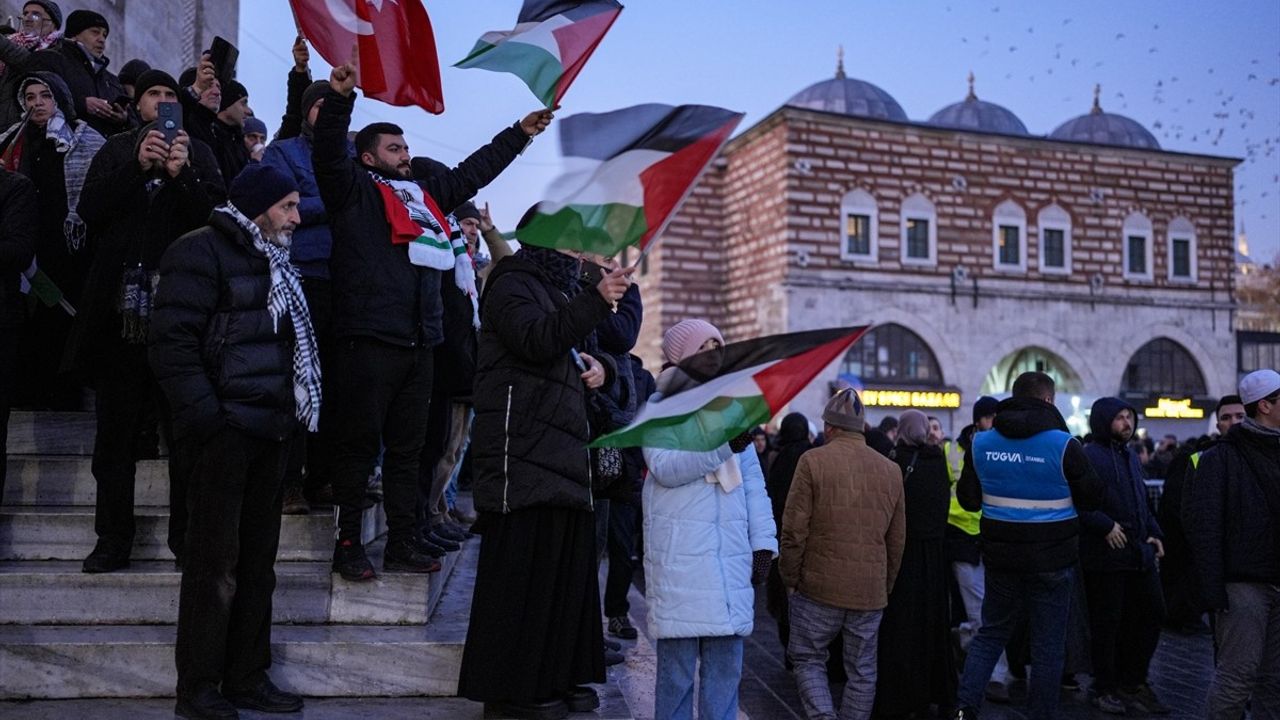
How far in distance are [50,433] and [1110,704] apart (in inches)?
245

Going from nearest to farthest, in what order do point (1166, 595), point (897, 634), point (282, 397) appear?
point (282, 397) < point (897, 634) < point (1166, 595)

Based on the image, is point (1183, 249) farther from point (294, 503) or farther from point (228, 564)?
point (228, 564)

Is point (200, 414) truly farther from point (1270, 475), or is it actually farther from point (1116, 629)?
point (1116, 629)

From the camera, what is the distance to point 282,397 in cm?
397

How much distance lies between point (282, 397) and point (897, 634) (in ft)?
12.2

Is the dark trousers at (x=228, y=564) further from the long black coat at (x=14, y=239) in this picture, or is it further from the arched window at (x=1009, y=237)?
the arched window at (x=1009, y=237)

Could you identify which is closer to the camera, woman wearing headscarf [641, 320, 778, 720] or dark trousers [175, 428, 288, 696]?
dark trousers [175, 428, 288, 696]

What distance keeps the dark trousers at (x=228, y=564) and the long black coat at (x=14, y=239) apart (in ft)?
4.89

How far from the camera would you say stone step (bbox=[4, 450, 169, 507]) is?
5.19 meters

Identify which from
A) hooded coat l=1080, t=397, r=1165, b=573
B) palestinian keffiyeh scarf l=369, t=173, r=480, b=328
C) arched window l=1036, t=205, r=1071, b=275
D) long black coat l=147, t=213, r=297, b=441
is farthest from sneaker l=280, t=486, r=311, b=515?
arched window l=1036, t=205, r=1071, b=275

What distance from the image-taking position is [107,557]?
14.9 feet

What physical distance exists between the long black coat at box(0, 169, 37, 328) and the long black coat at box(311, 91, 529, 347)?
4.33 feet

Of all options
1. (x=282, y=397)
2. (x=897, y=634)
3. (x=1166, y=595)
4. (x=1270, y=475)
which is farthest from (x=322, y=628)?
(x=1166, y=595)

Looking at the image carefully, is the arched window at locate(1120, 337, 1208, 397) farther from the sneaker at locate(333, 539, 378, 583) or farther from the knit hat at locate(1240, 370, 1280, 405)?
the sneaker at locate(333, 539, 378, 583)
